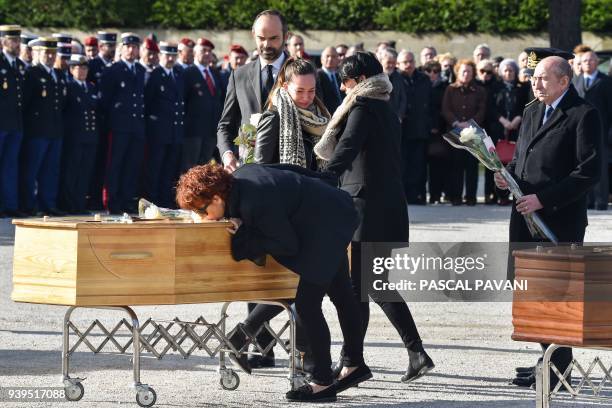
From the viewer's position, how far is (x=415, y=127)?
19.8 metres

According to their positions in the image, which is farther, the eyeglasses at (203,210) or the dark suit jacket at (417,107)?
the dark suit jacket at (417,107)

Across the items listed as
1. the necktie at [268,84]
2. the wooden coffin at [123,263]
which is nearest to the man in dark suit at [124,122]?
the necktie at [268,84]

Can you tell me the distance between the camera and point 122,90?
18.1 meters

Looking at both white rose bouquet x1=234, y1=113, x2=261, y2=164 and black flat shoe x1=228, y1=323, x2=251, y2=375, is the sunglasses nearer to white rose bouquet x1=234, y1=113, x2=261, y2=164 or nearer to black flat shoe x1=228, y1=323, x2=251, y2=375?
black flat shoe x1=228, y1=323, x2=251, y2=375

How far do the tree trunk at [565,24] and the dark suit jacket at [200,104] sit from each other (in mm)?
8230

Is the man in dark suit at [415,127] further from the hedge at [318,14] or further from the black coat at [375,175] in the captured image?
the hedge at [318,14]

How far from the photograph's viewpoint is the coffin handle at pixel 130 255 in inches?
305

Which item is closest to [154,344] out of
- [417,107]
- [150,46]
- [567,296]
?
[567,296]

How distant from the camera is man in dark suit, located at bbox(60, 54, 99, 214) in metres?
17.8

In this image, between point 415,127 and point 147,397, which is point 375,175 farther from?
point 415,127

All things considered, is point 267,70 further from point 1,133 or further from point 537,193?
point 1,133

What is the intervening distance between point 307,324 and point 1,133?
9.19m

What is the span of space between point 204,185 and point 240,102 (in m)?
1.82

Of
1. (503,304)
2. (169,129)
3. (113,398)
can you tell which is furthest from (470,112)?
(113,398)
